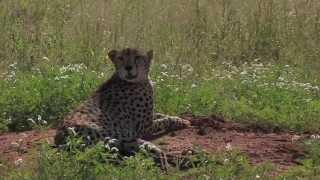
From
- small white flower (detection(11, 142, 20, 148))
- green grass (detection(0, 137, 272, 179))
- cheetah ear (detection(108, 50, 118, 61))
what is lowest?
small white flower (detection(11, 142, 20, 148))

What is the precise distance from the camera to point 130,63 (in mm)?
6316

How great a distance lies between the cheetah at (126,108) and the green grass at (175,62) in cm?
47

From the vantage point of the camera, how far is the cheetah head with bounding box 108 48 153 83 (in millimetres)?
6277

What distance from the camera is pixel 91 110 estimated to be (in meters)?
6.05

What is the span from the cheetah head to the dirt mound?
1.61ft

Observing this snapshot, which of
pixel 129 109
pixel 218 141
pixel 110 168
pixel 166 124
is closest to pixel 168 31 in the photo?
pixel 166 124

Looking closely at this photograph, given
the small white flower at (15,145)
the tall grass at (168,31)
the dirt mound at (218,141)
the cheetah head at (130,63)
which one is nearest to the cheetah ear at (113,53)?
the cheetah head at (130,63)

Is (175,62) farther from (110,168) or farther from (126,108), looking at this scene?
(110,168)

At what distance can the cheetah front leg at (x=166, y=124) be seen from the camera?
6438 mm

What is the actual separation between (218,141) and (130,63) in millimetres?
847

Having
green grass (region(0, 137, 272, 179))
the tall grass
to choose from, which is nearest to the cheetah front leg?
green grass (region(0, 137, 272, 179))

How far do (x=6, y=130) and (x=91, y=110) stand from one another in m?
0.96

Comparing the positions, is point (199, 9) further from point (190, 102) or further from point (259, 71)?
point (190, 102)

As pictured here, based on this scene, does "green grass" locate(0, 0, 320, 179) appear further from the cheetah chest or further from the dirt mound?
the cheetah chest
